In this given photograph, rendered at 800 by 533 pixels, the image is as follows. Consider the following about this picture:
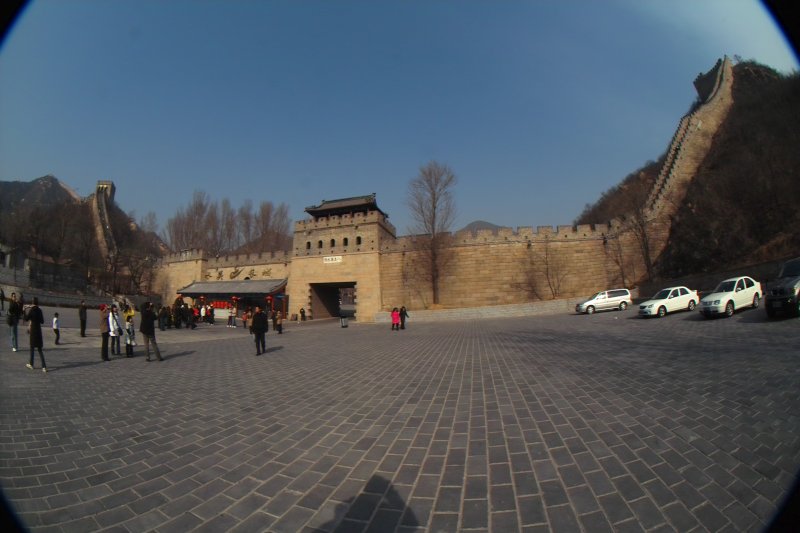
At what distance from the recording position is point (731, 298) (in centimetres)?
1076

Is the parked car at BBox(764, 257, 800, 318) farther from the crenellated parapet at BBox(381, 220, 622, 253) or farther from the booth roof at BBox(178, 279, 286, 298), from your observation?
the booth roof at BBox(178, 279, 286, 298)

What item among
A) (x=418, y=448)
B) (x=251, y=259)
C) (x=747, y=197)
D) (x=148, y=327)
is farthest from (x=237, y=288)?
(x=747, y=197)

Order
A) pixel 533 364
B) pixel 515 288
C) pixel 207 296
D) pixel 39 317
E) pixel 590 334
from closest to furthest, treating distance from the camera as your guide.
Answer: pixel 533 364 → pixel 39 317 → pixel 590 334 → pixel 515 288 → pixel 207 296

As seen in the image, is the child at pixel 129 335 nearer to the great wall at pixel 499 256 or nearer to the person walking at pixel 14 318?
the person walking at pixel 14 318

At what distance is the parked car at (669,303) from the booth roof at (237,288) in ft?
89.7

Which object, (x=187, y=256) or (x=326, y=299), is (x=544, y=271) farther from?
(x=187, y=256)

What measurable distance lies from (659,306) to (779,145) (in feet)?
57.6

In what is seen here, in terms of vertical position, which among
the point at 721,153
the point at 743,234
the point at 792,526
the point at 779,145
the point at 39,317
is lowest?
the point at 792,526

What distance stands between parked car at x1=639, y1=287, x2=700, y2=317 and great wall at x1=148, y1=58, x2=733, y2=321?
1121 cm

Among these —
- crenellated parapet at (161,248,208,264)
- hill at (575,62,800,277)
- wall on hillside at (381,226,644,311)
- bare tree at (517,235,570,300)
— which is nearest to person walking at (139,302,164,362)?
wall on hillside at (381,226,644,311)

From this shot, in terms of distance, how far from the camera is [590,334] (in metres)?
10.0

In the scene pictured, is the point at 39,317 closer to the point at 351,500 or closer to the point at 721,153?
the point at 351,500

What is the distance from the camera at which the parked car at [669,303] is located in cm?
1326

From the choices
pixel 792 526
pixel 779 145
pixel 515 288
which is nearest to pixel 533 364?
pixel 792 526
